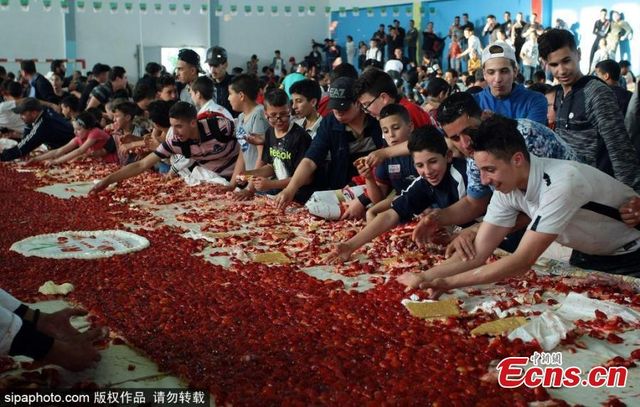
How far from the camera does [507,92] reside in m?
5.15

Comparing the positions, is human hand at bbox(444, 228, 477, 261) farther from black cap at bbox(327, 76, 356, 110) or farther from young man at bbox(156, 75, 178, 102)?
young man at bbox(156, 75, 178, 102)

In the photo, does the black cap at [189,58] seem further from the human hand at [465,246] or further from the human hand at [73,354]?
the human hand at [73,354]

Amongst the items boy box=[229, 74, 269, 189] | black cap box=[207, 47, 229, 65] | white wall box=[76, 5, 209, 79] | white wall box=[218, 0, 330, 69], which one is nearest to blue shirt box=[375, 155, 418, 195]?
boy box=[229, 74, 269, 189]

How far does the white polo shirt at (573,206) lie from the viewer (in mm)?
3352

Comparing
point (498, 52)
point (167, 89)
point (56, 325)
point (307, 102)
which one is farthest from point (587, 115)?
point (167, 89)

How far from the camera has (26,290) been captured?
12.3 feet

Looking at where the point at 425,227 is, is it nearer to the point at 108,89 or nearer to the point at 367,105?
the point at 367,105

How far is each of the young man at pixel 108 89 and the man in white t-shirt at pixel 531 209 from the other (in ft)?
30.4

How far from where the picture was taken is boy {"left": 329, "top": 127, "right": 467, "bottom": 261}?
4.36 meters

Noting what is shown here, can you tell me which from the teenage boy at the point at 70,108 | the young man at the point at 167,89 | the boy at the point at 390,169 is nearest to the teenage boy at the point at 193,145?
the young man at the point at 167,89

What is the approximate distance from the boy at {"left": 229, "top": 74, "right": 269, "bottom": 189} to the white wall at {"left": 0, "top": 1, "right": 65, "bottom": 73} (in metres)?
19.0

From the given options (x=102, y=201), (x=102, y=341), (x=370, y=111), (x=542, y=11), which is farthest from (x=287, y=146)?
(x=542, y=11)

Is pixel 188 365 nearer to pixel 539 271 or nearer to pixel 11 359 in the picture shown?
pixel 11 359

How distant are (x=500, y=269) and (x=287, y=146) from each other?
3141 millimetres
